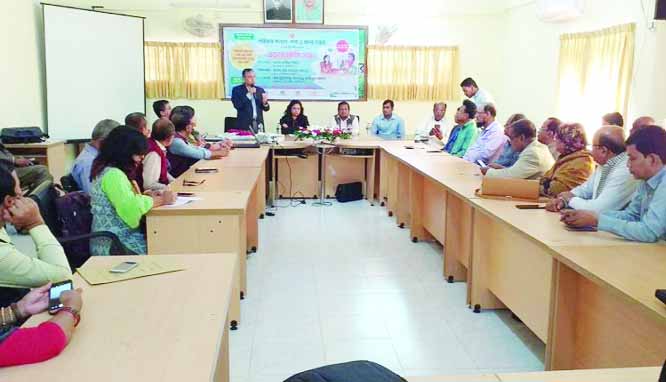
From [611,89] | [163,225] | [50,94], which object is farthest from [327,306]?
[50,94]

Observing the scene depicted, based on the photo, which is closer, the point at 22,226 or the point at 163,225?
the point at 22,226

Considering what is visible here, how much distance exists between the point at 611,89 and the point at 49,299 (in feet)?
20.3

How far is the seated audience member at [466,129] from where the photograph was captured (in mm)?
6262

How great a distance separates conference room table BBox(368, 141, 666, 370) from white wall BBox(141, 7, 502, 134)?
483cm

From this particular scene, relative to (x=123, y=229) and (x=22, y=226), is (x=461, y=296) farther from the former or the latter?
(x=22, y=226)

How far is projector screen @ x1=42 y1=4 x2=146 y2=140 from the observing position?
25.0ft

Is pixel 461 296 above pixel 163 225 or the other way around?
the other way around

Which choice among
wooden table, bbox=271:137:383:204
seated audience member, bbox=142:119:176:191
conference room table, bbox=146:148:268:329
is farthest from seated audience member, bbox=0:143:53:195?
conference room table, bbox=146:148:268:329

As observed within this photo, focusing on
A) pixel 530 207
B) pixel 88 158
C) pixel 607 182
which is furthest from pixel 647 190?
pixel 88 158

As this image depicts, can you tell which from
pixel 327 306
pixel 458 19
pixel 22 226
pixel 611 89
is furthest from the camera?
pixel 458 19

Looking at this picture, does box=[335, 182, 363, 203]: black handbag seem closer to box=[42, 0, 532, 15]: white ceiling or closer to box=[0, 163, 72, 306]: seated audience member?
box=[42, 0, 532, 15]: white ceiling

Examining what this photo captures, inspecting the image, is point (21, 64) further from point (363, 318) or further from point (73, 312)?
point (73, 312)

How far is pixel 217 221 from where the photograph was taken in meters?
3.24

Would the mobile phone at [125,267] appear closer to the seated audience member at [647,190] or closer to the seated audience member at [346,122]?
the seated audience member at [647,190]
